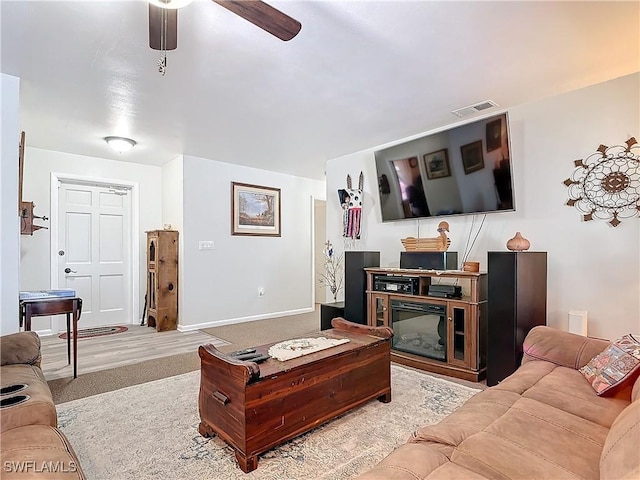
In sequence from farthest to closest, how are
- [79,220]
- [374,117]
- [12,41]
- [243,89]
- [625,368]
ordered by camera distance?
[79,220], [374,117], [243,89], [12,41], [625,368]

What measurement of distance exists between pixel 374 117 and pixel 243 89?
51.5 inches

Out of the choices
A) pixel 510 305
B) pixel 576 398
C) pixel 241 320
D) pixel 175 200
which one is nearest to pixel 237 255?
pixel 241 320

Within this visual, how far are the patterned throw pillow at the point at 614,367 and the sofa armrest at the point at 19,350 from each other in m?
2.99

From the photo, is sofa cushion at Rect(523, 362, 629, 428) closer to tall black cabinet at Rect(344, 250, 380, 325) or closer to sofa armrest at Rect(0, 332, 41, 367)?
tall black cabinet at Rect(344, 250, 380, 325)

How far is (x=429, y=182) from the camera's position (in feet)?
12.1

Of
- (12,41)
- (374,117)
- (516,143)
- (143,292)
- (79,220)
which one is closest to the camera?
(12,41)

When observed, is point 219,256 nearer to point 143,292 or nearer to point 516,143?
point 143,292

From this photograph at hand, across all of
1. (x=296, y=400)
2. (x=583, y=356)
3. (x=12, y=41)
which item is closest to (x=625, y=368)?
(x=583, y=356)

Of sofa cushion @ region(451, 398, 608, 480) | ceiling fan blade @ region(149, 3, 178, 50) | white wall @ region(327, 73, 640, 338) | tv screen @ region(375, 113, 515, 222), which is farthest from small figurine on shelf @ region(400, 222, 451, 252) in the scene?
ceiling fan blade @ region(149, 3, 178, 50)

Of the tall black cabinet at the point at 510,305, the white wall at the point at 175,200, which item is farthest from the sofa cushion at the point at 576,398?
the white wall at the point at 175,200

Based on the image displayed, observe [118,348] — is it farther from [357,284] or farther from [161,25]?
[161,25]

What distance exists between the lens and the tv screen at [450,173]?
10.3 feet

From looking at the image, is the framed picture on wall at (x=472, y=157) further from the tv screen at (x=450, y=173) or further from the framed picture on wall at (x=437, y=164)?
the framed picture on wall at (x=437, y=164)

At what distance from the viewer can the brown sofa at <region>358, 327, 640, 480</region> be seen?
1.05 m
